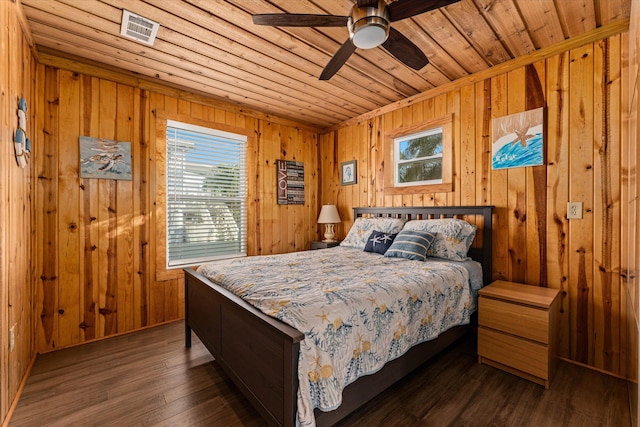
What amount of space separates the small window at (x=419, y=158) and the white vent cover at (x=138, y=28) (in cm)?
261

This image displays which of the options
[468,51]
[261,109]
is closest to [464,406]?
[468,51]

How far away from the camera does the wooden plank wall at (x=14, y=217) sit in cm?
158

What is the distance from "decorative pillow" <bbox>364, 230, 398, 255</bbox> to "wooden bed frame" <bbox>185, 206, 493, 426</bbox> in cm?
94

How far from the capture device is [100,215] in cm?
268

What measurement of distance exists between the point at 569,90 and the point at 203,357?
11.9 ft

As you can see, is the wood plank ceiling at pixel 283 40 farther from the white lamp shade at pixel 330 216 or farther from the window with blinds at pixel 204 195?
the white lamp shade at pixel 330 216

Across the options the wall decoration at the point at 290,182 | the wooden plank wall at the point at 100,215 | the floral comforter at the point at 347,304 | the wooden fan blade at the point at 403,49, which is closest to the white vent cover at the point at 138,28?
the wooden plank wall at the point at 100,215

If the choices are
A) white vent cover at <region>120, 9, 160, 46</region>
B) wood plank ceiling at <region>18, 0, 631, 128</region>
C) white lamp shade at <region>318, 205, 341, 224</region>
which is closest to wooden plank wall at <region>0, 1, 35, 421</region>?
wood plank ceiling at <region>18, 0, 631, 128</region>

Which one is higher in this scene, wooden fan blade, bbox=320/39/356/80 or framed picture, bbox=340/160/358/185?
wooden fan blade, bbox=320/39/356/80

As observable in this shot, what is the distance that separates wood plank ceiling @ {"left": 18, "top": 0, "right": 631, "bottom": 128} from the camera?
1892 mm

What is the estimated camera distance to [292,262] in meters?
2.45

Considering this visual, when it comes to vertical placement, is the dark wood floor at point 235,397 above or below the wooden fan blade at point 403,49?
below

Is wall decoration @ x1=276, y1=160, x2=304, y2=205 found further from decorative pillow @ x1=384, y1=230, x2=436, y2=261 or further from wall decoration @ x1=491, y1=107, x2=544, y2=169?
wall decoration @ x1=491, y1=107, x2=544, y2=169

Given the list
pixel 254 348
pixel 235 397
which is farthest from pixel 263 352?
pixel 235 397
